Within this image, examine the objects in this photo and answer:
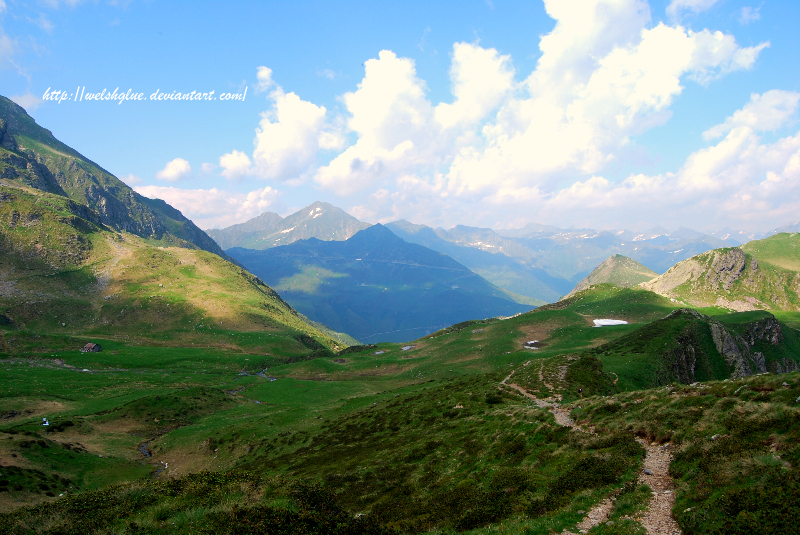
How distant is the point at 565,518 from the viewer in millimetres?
15633

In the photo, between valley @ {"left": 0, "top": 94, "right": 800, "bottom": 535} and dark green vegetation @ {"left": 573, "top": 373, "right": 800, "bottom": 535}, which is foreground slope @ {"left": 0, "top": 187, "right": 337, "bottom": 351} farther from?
dark green vegetation @ {"left": 573, "top": 373, "right": 800, "bottom": 535}

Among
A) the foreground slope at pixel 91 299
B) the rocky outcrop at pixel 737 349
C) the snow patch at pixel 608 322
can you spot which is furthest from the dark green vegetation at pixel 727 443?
the foreground slope at pixel 91 299

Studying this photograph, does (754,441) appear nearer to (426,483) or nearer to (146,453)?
(426,483)

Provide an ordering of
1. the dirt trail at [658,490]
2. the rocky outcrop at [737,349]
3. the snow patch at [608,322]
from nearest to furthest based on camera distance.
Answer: the dirt trail at [658,490], the rocky outcrop at [737,349], the snow patch at [608,322]

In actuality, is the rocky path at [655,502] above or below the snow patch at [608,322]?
above

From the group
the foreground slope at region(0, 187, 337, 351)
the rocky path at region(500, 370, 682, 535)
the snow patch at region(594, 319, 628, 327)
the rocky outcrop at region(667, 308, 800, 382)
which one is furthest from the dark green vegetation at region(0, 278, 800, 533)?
the foreground slope at region(0, 187, 337, 351)

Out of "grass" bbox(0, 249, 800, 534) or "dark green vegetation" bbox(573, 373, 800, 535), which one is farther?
"grass" bbox(0, 249, 800, 534)

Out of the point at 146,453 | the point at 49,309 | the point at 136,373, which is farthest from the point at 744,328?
the point at 49,309

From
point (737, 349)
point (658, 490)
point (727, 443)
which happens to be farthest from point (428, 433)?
point (737, 349)

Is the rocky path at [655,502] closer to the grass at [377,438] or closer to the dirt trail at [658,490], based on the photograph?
the dirt trail at [658,490]

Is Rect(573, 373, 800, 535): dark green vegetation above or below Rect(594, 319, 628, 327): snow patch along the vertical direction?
above

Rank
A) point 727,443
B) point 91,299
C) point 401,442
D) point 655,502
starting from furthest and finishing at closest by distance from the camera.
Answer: point 91,299 → point 401,442 → point 727,443 → point 655,502

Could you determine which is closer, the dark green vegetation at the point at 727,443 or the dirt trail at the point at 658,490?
the dark green vegetation at the point at 727,443

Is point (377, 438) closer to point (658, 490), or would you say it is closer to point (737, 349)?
point (658, 490)
